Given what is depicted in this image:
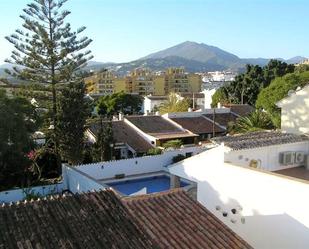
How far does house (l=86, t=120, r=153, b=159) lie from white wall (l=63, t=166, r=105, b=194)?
762 centimetres

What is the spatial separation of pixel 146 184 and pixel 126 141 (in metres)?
8.28

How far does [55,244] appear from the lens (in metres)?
5.27

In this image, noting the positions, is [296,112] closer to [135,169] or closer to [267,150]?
[267,150]

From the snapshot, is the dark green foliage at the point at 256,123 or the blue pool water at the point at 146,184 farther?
the dark green foliage at the point at 256,123

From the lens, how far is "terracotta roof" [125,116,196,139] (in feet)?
84.3

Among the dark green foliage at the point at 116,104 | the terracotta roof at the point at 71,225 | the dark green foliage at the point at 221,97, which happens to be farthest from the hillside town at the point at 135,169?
the dark green foliage at the point at 116,104

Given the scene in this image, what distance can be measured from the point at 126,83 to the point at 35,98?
6121 cm

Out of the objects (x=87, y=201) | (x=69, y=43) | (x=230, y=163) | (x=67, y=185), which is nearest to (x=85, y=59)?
(x=69, y=43)

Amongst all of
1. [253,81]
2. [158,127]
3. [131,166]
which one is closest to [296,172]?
[131,166]

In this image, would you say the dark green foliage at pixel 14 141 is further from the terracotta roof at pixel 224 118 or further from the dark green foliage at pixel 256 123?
the terracotta roof at pixel 224 118

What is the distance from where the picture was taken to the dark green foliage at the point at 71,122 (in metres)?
16.5

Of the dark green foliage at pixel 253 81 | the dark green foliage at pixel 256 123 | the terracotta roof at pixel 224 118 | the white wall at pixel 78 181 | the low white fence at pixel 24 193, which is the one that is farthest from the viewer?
the dark green foliage at pixel 253 81

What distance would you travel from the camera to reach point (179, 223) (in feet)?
20.8

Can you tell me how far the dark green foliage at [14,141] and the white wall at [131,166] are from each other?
252 cm
